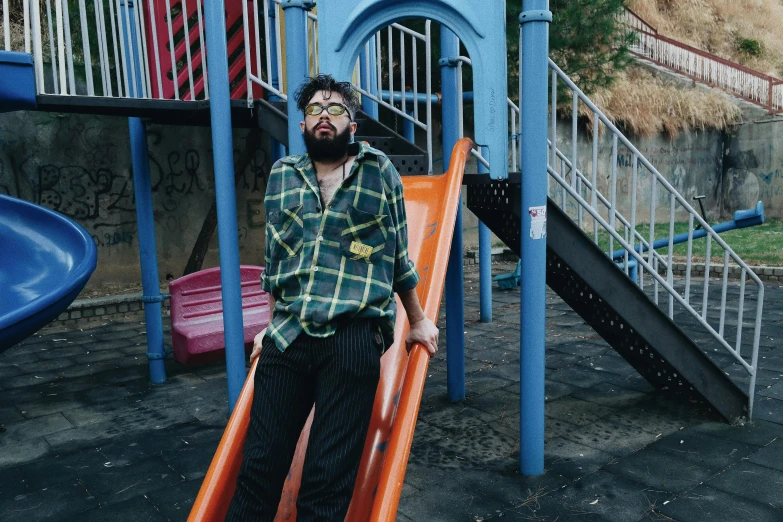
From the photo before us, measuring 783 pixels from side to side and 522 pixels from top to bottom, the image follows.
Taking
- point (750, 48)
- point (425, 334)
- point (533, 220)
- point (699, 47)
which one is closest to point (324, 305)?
point (425, 334)

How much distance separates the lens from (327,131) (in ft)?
7.02

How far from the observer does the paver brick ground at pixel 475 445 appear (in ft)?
9.65

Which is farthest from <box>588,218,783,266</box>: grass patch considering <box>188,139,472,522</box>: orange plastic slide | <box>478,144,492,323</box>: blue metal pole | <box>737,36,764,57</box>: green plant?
<box>737,36,764,57</box>: green plant

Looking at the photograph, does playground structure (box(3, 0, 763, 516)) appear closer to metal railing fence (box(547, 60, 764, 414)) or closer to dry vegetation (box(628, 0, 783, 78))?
metal railing fence (box(547, 60, 764, 414))

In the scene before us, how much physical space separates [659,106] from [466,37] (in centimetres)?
1464

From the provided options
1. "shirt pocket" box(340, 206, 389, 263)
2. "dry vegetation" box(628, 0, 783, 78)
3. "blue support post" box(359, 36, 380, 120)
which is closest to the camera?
"shirt pocket" box(340, 206, 389, 263)

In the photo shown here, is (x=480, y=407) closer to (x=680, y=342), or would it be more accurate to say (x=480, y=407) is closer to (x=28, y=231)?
(x=680, y=342)

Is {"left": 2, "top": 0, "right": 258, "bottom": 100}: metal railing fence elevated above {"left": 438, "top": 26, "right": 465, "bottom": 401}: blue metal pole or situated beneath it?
elevated above

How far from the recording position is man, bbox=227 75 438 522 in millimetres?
1953

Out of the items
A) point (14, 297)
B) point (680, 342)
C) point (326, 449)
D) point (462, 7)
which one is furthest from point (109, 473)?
point (680, 342)

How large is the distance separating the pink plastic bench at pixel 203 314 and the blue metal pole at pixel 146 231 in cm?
20

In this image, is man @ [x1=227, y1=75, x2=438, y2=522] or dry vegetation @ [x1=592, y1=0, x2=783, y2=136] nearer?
man @ [x1=227, y1=75, x2=438, y2=522]

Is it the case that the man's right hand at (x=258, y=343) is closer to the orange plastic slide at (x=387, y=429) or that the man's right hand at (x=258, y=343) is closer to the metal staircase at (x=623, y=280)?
the orange plastic slide at (x=387, y=429)

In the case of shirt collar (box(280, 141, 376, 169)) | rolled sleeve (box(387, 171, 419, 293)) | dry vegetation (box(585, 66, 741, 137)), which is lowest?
rolled sleeve (box(387, 171, 419, 293))
